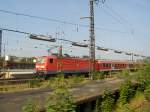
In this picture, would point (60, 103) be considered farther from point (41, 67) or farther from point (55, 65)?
point (55, 65)

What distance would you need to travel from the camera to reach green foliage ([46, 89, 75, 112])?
9.62 meters

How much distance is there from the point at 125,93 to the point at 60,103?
30.7 ft

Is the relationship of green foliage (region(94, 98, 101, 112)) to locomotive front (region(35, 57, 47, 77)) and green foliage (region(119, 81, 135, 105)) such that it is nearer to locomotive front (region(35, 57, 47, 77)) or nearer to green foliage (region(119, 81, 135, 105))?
green foliage (region(119, 81, 135, 105))

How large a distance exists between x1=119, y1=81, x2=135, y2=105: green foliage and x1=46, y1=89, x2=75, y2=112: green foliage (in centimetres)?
817

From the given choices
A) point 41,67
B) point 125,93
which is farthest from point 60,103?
point 41,67

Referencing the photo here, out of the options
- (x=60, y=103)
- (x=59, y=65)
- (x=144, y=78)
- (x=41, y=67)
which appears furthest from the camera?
(x=59, y=65)

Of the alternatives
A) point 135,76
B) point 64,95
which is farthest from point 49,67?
point 64,95

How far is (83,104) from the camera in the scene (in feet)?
46.2

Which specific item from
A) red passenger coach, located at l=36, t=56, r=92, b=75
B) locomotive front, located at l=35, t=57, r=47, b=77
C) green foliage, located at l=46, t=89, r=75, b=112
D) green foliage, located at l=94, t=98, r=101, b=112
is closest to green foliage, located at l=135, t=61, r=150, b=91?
green foliage, located at l=94, t=98, r=101, b=112

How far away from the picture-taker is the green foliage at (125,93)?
17844mm

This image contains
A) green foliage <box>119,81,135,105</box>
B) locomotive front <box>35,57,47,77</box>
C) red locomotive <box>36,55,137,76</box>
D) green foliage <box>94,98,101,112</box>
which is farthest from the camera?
red locomotive <box>36,55,137,76</box>

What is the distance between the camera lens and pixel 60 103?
970cm

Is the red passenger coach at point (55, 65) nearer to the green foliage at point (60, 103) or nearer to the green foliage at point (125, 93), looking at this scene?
the green foliage at point (125, 93)

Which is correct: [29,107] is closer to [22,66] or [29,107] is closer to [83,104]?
[83,104]
